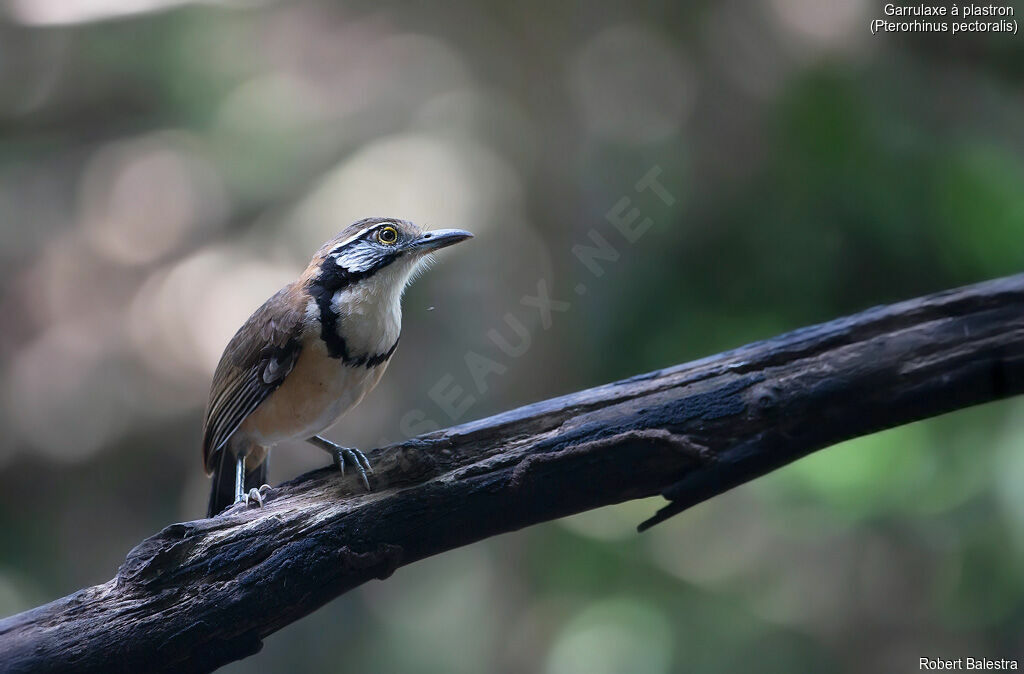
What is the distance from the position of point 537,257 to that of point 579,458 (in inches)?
103

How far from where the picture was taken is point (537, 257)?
5000 mm

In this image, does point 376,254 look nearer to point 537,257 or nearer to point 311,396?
point 311,396

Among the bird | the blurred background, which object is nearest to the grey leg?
the bird

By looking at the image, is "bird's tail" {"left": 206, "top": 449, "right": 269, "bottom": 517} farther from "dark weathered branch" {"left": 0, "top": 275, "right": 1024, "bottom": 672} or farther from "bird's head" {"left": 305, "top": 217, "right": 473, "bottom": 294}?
"bird's head" {"left": 305, "top": 217, "right": 473, "bottom": 294}

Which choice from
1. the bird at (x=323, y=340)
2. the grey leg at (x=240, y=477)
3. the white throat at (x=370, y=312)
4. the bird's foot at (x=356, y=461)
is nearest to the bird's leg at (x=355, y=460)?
the bird's foot at (x=356, y=461)

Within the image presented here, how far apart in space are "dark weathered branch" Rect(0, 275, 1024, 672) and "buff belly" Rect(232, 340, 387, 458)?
14.3 inches

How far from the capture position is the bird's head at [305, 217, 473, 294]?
2.98 metres

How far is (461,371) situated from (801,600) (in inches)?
87.2

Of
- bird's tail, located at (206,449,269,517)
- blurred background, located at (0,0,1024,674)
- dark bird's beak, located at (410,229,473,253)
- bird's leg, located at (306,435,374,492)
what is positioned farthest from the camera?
blurred background, located at (0,0,1024,674)

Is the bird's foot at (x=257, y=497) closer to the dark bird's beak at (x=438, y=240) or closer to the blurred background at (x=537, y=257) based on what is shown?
the dark bird's beak at (x=438, y=240)

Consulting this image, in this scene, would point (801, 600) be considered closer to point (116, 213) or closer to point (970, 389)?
point (970, 389)

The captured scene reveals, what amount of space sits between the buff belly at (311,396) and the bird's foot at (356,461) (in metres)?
0.29

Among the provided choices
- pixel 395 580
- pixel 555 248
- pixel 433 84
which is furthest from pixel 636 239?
pixel 395 580

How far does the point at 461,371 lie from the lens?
4945mm
